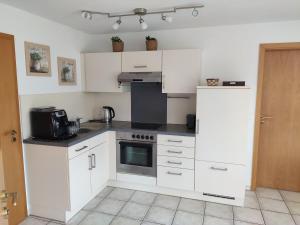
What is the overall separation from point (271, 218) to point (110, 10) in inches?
115

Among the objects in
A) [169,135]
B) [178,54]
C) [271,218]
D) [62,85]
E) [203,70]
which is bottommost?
[271,218]

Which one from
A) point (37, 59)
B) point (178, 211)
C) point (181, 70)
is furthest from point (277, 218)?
point (37, 59)

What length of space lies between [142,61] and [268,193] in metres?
2.55

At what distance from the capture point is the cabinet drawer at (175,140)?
9.45 ft

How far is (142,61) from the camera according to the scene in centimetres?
319

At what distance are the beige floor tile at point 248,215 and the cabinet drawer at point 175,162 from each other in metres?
0.72

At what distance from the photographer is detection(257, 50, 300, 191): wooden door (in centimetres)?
303

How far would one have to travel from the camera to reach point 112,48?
3549 mm

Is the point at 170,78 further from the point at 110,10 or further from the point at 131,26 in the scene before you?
the point at 110,10

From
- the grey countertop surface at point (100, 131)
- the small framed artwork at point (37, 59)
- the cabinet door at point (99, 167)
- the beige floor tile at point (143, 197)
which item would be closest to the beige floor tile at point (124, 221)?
the beige floor tile at point (143, 197)

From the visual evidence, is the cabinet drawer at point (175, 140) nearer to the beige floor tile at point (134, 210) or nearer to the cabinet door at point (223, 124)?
the cabinet door at point (223, 124)

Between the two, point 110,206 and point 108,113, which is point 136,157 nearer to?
point 110,206

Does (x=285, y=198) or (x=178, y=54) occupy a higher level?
(x=178, y=54)

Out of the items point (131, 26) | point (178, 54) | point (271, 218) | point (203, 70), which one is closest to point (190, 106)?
point (203, 70)
